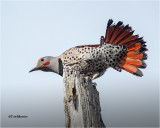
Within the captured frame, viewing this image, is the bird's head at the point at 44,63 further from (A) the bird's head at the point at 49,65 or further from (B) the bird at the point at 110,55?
(B) the bird at the point at 110,55

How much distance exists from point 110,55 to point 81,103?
8.22 feet

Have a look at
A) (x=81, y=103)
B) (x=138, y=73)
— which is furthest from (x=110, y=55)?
(x=81, y=103)

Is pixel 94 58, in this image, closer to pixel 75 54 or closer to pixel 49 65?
pixel 75 54

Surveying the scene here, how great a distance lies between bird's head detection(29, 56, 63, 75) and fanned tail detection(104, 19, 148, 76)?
3.33ft

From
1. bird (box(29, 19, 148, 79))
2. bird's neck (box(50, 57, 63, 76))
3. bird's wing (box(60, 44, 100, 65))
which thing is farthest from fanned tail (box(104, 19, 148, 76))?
bird's neck (box(50, 57, 63, 76))

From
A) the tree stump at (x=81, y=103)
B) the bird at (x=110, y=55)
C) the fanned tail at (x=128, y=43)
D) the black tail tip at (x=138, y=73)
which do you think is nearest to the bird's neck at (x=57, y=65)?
the bird at (x=110, y=55)

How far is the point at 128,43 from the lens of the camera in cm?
718

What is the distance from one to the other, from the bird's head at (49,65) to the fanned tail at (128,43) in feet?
3.33

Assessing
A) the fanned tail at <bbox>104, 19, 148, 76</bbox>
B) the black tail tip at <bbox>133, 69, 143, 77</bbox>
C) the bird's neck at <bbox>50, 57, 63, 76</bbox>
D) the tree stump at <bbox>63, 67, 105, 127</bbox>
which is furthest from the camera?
the bird's neck at <bbox>50, 57, 63, 76</bbox>

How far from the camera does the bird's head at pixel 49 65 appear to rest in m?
7.30

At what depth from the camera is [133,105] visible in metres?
26.5

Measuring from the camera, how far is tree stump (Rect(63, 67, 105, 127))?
4828 mm

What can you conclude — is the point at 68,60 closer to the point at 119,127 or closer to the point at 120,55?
the point at 120,55

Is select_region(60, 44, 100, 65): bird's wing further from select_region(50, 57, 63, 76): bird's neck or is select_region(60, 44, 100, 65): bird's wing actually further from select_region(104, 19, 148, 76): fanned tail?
select_region(104, 19, 148, 76): fanned tail
